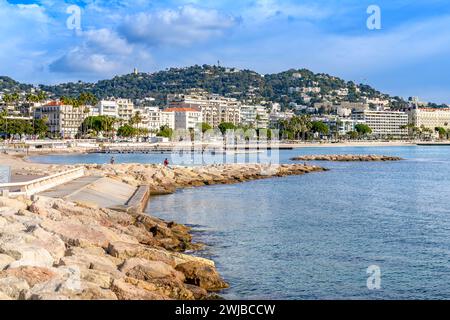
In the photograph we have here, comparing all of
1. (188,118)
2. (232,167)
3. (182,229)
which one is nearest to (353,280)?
(182,229)

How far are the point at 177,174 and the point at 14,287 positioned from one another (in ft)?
123

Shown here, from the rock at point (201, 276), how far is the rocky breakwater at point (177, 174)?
23952 millimetres

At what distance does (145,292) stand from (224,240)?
10.6 meters

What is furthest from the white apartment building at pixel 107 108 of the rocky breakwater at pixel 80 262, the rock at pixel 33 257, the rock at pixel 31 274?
the rock at pixel 31 274

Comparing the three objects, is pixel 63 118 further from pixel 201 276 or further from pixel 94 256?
pixel 94 256

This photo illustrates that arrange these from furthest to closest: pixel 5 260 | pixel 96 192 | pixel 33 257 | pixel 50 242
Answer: pixel 96 192 < pixel 50 242 < pixel 33 257 < pixel 5 260

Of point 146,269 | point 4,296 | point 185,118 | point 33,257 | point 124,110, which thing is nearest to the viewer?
point 4,296

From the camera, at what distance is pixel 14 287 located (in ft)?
32.7

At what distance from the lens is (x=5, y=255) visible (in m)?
11.7

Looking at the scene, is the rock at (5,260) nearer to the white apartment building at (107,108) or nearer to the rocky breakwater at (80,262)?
the rocky breakwater at (80,262)

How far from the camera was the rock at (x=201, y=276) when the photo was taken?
46.6 feet

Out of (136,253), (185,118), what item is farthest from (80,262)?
(185,118)

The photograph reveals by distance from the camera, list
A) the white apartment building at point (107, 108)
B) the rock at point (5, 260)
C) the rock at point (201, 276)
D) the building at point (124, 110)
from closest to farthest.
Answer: the rock at point (5, 260)
the rock at point (201, 276)
the white apartment building at point (107, 108)
the building at point (124, 110)
